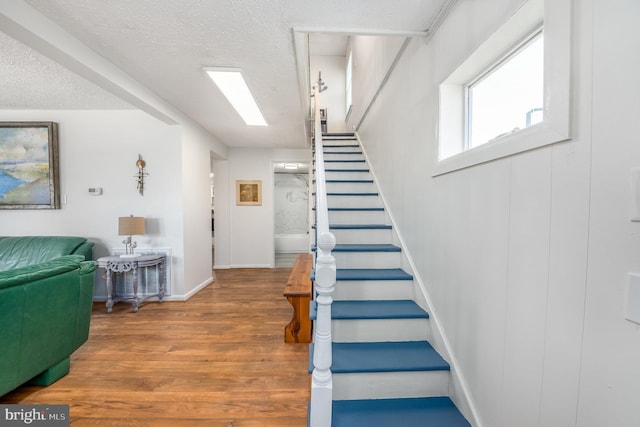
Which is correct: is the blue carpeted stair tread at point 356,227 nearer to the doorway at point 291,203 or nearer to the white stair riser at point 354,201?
the white stair riser at point 354,201

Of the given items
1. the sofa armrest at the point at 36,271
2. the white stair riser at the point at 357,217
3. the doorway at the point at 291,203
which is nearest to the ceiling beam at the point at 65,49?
the sofa armrest at the point at 36,271

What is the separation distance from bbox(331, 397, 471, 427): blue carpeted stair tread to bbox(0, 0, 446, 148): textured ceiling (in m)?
2.30

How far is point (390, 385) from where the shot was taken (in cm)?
151

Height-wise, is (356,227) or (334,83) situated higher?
(334,83)

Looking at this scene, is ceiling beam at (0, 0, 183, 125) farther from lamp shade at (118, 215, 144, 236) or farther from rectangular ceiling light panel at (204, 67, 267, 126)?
lamp shade at (118, 215, 144, 236)

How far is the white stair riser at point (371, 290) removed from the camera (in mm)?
2055

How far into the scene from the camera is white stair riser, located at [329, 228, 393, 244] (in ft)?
8.52

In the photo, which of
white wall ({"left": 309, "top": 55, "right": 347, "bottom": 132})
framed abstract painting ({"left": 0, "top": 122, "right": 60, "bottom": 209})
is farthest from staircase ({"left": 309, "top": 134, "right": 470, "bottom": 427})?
white wall ({"left": 309, "top": 55, "right": 347, "bottom": 132})

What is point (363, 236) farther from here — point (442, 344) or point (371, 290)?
point (442, 344)

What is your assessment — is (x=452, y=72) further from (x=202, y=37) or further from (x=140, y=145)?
(x=140, y=145)

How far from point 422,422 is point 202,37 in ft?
8.94

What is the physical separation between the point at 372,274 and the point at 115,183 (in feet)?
11.8

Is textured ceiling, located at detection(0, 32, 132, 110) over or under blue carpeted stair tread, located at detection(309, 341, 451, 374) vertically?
over

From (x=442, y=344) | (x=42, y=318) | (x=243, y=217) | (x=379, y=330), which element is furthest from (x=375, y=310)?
(x=243, y=217)
